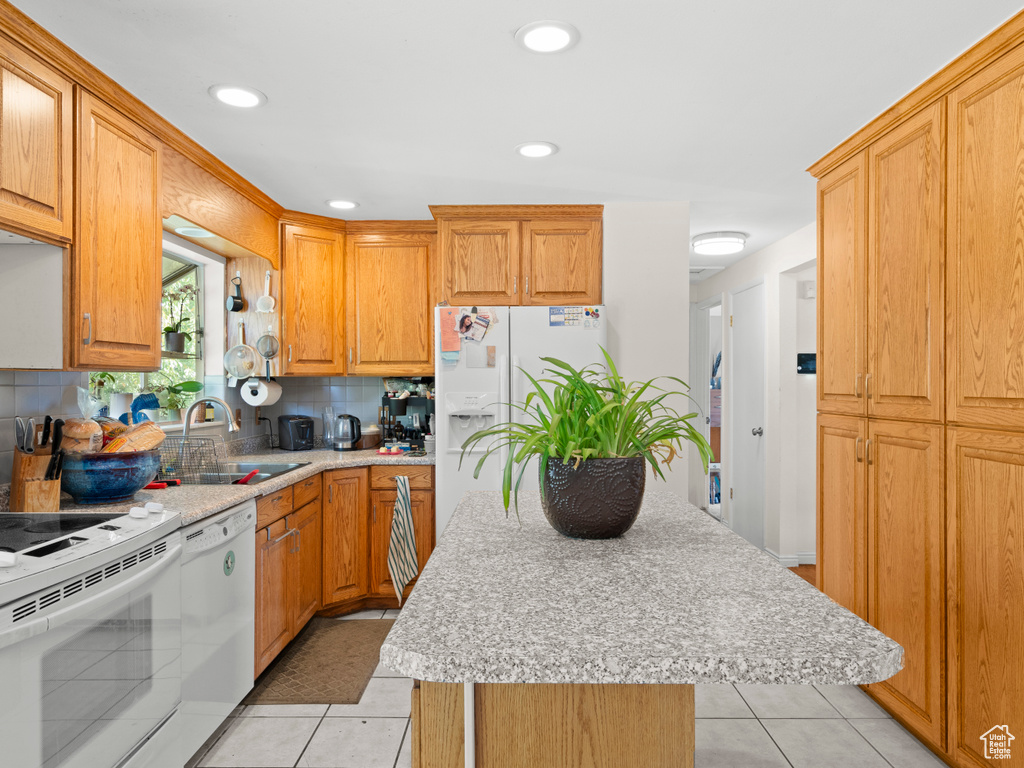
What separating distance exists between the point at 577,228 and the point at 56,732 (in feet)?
9.87

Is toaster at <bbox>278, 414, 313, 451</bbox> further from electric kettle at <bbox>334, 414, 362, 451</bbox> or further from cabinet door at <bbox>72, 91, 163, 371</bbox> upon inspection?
cabinet door at <bbox>72, 91, 163, 371</bbox>

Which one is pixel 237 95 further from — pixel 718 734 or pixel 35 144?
pixel 718 734

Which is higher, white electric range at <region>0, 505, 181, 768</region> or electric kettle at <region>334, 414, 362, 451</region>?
electric kettle at <region>334, 414, 362, 451</region>

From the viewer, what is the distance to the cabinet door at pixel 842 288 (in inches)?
97.1

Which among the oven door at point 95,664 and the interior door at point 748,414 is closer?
the oven door at point 95,664

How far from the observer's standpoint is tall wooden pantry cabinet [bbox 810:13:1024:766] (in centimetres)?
177

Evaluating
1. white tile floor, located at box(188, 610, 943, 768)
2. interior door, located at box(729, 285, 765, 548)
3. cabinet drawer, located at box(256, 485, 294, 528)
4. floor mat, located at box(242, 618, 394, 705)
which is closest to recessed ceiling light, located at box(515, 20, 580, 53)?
cabinet drawer, located at box(256, 485, 294, 528)

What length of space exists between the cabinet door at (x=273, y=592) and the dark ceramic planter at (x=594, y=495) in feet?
5.55

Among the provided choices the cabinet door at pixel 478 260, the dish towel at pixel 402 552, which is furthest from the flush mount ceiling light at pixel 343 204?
the dish towel at pixel 402 552

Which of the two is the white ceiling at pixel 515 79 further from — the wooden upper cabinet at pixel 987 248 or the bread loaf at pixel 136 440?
the bread loaf at pixel 136 440

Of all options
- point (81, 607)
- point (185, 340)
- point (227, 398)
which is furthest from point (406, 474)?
point (81, 607)

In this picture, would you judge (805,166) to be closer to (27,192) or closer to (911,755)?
(911,755)

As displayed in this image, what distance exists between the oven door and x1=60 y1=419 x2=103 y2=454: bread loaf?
43 cm

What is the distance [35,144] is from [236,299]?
1.70 metres
